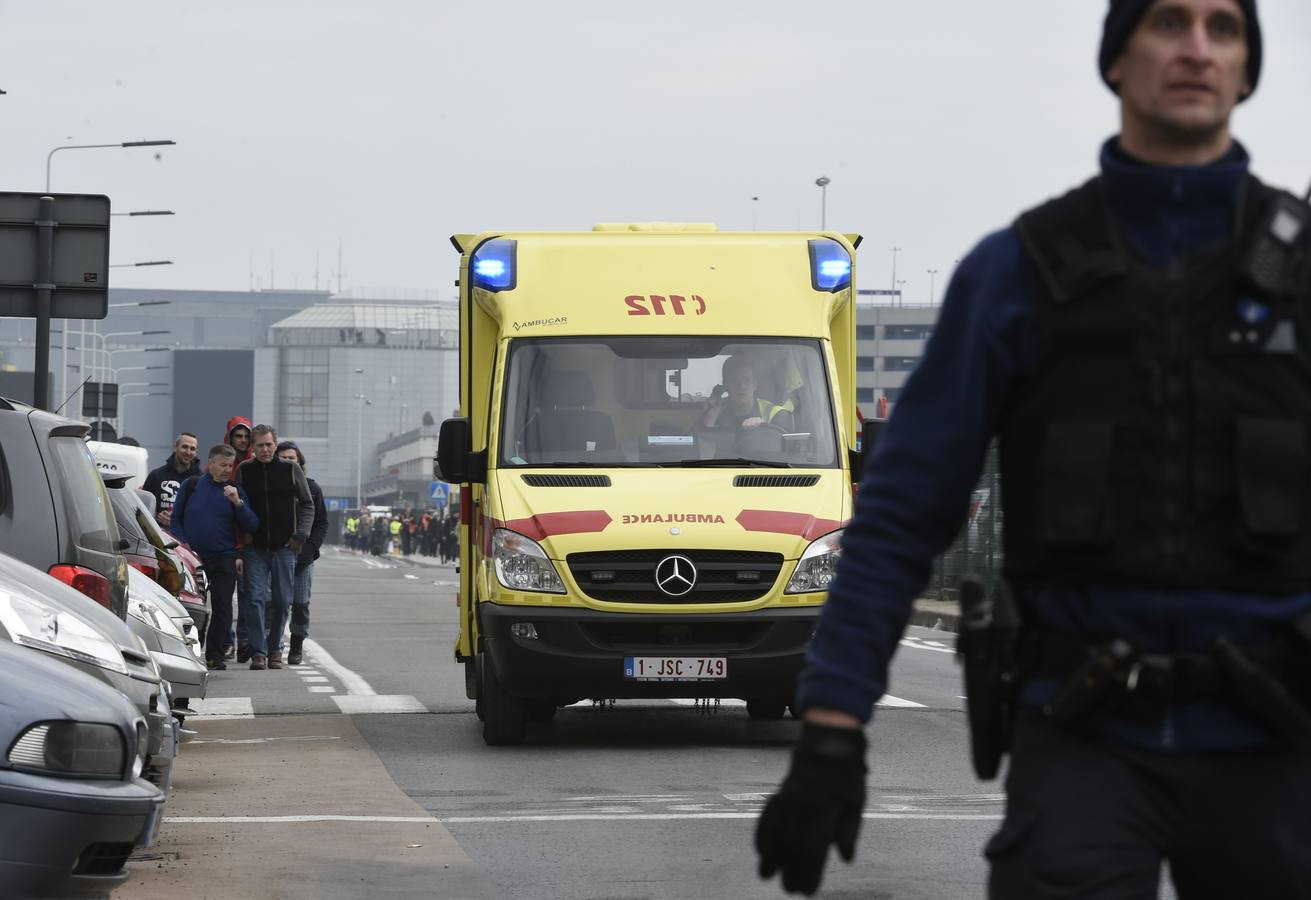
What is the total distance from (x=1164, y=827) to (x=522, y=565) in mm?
8830

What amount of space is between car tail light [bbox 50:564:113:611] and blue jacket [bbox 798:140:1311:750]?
5.78 m

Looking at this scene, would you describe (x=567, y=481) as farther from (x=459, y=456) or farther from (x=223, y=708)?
(x=223, y=708)

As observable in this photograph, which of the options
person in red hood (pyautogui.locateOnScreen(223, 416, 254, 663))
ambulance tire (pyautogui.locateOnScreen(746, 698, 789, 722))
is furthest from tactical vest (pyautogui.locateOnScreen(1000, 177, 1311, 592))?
person in red hood (pyautogui.locateOnScreen(223, 416, 254, 663))

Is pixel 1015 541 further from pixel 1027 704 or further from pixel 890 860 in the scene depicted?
pixel 890 860

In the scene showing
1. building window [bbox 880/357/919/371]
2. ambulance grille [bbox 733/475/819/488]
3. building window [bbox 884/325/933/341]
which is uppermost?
building window [bbox 884/325/933/341]

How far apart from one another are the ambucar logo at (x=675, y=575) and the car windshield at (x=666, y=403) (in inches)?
28.9

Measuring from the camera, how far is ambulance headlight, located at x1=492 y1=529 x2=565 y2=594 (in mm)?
11703

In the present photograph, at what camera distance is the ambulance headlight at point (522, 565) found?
1170 cm

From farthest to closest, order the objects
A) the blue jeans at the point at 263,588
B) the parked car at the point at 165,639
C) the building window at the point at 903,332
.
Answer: the building window at the point at 903,332 → the blue jeans at the point at 263,588 → the parked car at the point at 165,639

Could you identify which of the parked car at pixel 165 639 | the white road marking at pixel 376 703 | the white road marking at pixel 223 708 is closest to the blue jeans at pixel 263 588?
the white road marking at pixel 376 703

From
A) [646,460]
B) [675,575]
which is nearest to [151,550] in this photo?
[646,460]

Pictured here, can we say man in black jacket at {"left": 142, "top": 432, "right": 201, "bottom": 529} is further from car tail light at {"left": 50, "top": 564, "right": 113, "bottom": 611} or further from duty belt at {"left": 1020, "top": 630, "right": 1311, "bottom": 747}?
duty belt at {"left": 1020, "top": 630, "right": 1311, "bottom": 747}

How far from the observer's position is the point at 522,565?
11766 mm

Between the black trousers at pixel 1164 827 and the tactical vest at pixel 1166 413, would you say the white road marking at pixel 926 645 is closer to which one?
the tactical vest at pixel 1166 413
